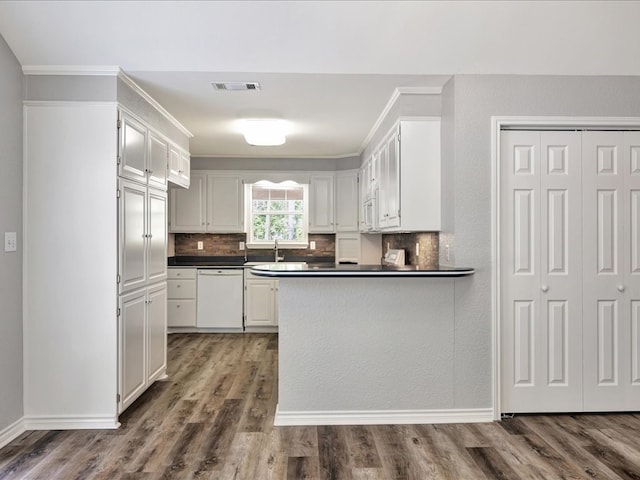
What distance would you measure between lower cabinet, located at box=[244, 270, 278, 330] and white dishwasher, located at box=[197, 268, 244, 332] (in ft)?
0.31

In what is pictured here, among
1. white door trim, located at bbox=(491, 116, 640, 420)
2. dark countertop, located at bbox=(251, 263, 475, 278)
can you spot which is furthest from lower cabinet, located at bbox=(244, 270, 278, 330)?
white door trim, located at bbox=(491, 116, 640, 420)

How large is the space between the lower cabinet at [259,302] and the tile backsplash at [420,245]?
1.72 meters

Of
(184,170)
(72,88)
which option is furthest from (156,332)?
(72,88)

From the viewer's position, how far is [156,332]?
3719 mm

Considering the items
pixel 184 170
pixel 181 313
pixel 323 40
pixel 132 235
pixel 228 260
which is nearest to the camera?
pixel 323 40

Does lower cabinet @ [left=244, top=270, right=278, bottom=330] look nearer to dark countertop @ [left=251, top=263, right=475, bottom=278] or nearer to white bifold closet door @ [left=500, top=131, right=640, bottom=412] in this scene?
dark countertop @ [left=251, top=263, right=475, bottom=278]

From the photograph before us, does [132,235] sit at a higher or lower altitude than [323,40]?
lower

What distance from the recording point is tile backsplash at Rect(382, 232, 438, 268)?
3.75m

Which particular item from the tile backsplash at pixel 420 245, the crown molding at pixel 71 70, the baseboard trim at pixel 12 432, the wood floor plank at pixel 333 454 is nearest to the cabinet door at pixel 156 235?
the crown molding at pixel 71 70

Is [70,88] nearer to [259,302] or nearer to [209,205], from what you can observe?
[209,205]

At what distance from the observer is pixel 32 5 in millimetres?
2469

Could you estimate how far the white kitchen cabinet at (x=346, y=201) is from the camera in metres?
5.98

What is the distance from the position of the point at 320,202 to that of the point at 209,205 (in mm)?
1540

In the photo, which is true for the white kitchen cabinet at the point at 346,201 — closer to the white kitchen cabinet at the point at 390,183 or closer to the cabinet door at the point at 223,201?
the cabinet door at the point at 223,201
